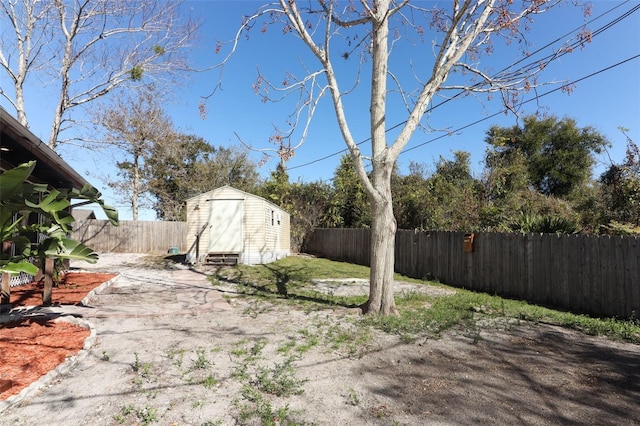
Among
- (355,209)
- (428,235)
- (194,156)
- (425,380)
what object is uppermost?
(194,156)

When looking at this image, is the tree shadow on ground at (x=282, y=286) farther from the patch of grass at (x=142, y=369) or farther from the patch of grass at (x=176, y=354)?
the patch of grass at (x=142, y=369)

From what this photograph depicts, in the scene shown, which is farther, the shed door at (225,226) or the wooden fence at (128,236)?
the wooden fence at (128,236)

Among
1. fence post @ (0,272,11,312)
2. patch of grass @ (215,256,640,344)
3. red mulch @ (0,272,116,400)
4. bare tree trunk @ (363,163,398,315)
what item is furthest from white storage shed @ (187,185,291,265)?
bare tree trunk @ (363,163,398,315)

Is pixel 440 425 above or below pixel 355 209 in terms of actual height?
below

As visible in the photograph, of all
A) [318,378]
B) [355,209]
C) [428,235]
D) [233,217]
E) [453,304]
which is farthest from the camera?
[355,209]

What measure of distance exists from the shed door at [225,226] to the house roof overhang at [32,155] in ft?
19.8

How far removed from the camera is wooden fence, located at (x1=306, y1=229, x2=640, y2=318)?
6605 mm

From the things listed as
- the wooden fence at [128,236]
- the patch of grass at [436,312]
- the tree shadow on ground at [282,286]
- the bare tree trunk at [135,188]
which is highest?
the bare tree trunk at [135,188]

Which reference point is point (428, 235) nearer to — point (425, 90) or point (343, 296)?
point (343, 296)

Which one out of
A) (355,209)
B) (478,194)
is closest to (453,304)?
(478,194)

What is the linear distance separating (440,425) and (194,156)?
29.7 metres

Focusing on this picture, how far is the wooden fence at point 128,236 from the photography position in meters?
22.1

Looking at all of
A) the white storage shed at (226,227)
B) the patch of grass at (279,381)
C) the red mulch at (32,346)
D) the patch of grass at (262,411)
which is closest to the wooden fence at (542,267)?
the white storage shed at (226,227)

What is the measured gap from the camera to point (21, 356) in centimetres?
383
